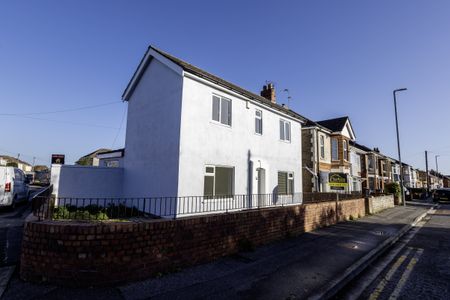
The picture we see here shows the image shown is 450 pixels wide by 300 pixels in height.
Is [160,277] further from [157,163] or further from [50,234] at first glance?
[157,163]

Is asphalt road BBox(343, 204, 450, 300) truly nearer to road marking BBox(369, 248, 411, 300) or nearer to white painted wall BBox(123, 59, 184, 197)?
road marking BBox(369, 248, 411, 300)

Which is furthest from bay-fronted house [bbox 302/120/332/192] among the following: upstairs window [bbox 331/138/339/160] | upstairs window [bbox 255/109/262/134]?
upstairs window [bbox 255/109/262/134]

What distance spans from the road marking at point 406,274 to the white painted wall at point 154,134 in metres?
7.06

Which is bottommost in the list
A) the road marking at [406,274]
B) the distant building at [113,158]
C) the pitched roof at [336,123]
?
the road marking at [406,274]

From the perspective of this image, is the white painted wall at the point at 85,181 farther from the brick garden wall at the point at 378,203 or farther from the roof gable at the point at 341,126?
the roof gable at the point at 341,126

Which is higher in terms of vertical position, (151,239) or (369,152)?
(369,152)

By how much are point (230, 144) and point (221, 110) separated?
1.62 meters

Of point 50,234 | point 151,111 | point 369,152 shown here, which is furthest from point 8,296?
point 369,152

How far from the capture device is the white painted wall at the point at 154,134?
1005 cm

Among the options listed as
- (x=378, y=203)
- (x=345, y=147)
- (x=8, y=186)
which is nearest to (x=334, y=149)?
(x=345, y=147)

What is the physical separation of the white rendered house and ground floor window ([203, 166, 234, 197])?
0.04 metres

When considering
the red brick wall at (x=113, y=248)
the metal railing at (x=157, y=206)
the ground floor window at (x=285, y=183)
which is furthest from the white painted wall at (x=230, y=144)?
the red brick wall at (x=113, y=248)

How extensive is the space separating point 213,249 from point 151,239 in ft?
5.95

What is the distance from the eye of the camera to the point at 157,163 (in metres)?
10.8
